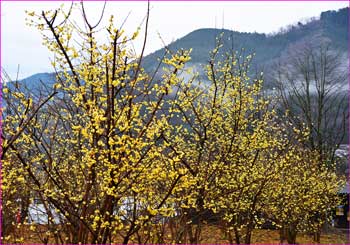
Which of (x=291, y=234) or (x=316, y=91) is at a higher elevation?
(x=316, y=91)

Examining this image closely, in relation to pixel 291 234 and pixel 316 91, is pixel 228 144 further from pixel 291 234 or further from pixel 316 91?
pixel 316 91

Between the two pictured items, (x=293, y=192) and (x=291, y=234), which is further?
(x=291, y=234)

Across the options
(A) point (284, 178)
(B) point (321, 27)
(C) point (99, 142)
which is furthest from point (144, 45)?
(B) point (321, 27)

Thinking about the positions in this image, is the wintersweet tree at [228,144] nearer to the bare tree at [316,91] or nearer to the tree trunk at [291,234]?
the tree trunk at [291,234]

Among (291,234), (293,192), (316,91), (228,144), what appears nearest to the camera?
(228,144)

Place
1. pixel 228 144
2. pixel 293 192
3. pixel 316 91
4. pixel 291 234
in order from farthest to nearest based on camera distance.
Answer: pixel 316 91, pixel 291 234, pixel 293 192, pixel 228 144

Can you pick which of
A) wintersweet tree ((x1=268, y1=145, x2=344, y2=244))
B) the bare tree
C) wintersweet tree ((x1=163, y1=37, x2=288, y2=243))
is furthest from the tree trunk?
the bare tree

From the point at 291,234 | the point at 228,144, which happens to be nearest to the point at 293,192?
the point at 291,234

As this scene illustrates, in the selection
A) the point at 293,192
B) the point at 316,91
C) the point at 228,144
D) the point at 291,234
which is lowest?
the point at 291,234

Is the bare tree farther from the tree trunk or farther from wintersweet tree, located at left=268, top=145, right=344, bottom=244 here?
wintersweet tree, located at left=268, top=145, right=344, bottom=244

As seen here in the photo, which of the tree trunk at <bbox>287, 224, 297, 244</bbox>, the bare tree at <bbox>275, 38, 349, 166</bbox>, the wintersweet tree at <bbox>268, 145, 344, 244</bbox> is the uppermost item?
the bare tree at <bbox>275, 38, 349, 166</bbox>

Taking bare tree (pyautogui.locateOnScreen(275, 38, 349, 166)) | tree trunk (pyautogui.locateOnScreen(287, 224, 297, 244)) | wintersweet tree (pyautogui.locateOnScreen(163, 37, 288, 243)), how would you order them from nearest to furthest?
wintersweet tree (pyautogui.locateOnScreen(163, 37, 288, 243))
tree trunk (pyautogui.locateOnScreen(287, 224, 297, 244))
bare tree (pyautogui.locateOnScreen(275, 38, 349, 166))

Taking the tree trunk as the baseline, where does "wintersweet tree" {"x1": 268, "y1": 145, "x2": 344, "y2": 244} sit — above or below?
above

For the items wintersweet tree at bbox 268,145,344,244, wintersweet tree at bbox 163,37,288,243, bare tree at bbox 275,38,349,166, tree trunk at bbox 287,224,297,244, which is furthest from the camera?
bare tree at bbox 275,38,349,166
